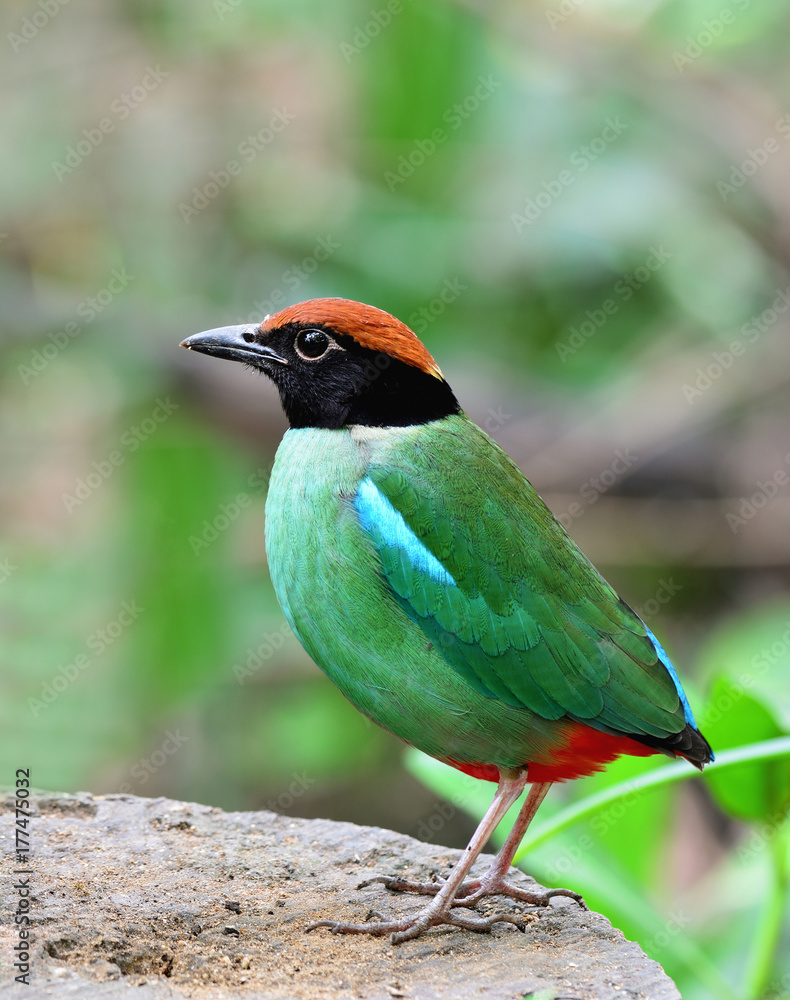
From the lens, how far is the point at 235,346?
407 cm

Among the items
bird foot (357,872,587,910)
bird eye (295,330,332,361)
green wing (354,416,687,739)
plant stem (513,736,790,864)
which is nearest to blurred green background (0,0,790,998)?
plant stem (513,736,790,864)

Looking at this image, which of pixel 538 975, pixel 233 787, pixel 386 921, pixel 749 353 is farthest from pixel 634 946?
pixel 749 353

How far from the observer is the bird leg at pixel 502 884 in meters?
3.78

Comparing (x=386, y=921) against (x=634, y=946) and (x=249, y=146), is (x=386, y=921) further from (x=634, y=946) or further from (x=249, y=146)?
(x=249, y=146)

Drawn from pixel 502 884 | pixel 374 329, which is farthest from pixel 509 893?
pixel 374 329

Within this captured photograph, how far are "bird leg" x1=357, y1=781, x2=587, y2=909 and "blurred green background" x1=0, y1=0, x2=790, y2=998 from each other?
283 cm

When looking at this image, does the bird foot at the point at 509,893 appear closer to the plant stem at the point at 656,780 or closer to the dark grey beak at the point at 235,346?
the plant stem at the point at 656,780

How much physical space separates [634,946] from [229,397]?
4.98m

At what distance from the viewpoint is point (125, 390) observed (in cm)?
801

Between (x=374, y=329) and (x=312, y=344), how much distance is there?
237 mm

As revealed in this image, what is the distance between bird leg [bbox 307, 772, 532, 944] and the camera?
135 inches

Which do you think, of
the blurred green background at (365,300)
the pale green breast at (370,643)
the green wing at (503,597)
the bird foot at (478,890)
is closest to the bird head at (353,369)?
the green wing at (503,597)

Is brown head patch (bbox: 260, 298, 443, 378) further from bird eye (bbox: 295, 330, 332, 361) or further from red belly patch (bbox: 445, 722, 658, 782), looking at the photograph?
red belly patch (bbox: 445, 722, 658, 782)

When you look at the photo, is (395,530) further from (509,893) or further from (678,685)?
(509,893)
